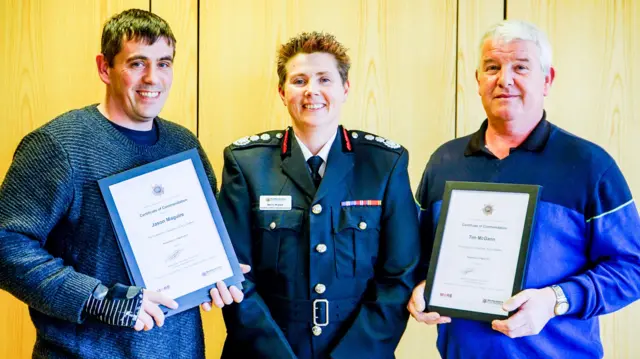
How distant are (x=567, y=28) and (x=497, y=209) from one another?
4.04ft

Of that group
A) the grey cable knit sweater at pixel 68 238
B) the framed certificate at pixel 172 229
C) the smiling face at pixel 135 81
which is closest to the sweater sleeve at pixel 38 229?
the grey cable knit sweater at pixel 68 238

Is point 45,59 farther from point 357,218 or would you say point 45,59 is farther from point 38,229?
point 357,218

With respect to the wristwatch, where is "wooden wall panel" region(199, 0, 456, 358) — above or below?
above

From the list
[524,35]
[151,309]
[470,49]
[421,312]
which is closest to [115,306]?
[151,309]

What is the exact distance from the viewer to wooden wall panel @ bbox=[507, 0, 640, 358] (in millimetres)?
2707

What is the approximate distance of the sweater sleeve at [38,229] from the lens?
171 cm

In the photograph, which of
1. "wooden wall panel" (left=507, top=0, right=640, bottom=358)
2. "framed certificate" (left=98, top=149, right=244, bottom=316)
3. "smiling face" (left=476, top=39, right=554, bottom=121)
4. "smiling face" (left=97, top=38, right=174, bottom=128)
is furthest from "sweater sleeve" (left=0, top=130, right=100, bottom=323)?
"wooden wall panel" (left=507, top=0, right=640, bottom=358)

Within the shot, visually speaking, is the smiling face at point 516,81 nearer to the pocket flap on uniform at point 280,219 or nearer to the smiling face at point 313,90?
the smiling face at point 313,90

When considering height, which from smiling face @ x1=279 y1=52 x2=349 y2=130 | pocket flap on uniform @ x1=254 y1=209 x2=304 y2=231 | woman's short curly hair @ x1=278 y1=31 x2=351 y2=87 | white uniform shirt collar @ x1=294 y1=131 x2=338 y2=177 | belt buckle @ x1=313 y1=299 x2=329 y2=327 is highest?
woman's short curly hair @ x1=278 y1=31 x2=351 y2=87

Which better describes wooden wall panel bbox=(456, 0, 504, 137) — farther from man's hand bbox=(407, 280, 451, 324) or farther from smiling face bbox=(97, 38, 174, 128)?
smiling face bbox=(97, 38, 174, 128)

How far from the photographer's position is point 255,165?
202 centimetres

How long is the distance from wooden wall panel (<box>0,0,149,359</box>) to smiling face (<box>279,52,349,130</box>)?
1.10 m

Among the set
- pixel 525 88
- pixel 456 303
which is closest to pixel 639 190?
pixel 525 88

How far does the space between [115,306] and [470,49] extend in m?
1.80
